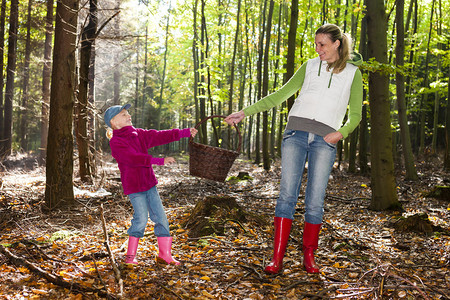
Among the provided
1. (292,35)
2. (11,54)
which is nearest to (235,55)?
(292,35)

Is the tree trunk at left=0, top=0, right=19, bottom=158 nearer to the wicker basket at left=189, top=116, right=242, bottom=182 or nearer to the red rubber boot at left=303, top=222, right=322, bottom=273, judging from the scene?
the wicker basket at left=189, top=116, right=242, bottom=182

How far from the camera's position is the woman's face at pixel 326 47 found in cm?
323

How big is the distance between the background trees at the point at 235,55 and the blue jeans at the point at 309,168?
8.33ft

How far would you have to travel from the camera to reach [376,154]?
6227 mm

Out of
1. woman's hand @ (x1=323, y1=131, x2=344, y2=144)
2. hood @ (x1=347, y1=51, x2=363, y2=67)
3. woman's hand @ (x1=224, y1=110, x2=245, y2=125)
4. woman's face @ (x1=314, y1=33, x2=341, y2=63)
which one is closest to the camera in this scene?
woman's hand @ (x1=323, y1=131, x2=344, y2=144)

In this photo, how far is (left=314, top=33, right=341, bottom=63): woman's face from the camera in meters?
3.23

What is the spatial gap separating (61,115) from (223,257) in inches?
147

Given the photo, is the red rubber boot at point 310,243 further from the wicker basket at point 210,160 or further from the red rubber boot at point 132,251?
the red rubber boot at point 132,251

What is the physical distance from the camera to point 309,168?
3395 millimetres

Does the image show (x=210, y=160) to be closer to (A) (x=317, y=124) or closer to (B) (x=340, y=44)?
(A) (x=317, y=124)

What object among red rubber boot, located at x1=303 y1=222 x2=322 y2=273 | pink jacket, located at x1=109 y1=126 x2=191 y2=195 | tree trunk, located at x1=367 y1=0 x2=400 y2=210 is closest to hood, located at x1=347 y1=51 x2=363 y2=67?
red rubber boot, located at x1=303 y1=222 x2=322 y2=273

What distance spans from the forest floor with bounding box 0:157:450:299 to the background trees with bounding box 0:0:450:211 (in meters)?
1.12

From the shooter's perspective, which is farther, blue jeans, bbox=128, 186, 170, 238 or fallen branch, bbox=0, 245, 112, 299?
blue jeans, bbox=128, 186, 170, 238

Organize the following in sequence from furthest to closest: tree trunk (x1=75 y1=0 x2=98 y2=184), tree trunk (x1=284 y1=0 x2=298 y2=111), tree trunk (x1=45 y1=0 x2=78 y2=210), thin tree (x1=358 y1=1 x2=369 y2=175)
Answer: thin tree (x1=358 y1=1 x2=369 y2=175) < tree trunk (x1=284 y1=0 x2=298 y2=111) < tree trunk (x1=75 y1=0 x2=98 y2=184) < tree trunk (x1=45 y1=0 x2=78 y2=210)
